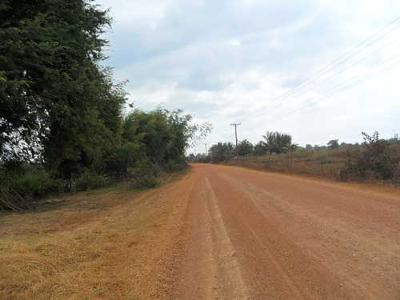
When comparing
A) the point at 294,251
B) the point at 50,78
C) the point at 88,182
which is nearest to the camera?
the point at 294,251

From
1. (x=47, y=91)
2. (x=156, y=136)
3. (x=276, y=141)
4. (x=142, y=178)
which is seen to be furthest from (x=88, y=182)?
(x=276, y=141)

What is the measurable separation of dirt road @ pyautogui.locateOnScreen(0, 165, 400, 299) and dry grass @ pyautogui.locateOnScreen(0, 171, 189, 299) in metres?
0.02

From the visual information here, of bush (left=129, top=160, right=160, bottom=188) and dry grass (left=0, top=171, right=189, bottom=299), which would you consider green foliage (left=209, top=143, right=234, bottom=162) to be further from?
dry grass (left=0, top=171, right=189, bottom=299)

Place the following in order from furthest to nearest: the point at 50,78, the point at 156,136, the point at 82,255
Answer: the point at 156,136
the point at 50,78
the point at 82,255

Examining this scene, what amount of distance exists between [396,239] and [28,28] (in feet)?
40.7

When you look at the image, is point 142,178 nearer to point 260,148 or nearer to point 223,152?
point 260,148

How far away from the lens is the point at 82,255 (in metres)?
9.25

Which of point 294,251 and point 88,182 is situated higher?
point 88,182

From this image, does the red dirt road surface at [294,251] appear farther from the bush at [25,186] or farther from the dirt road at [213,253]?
the bush at [25,186]

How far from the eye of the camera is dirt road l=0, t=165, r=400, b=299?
6.76 m

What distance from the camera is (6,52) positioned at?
15820 mm

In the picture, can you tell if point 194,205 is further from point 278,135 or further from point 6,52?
point 278,135

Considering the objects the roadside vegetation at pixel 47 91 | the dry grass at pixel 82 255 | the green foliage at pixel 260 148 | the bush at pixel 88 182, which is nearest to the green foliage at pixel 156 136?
the bush at pixel 88 182

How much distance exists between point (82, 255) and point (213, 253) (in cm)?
230
